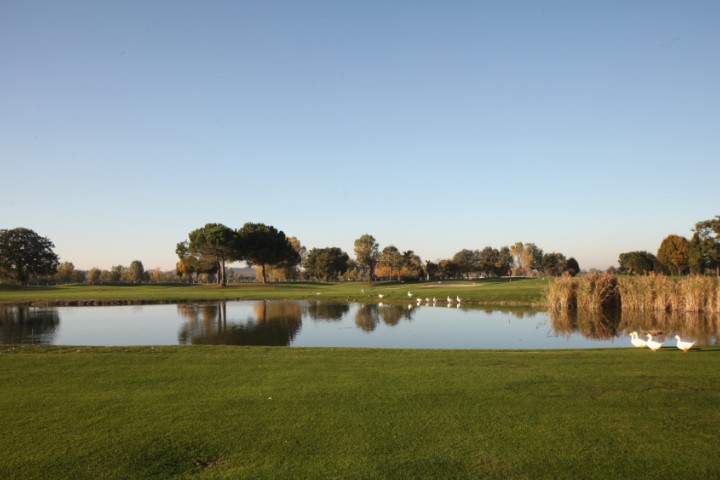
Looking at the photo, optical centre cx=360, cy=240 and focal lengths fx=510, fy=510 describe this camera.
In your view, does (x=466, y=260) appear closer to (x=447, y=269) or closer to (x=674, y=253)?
(x=447, y=269)

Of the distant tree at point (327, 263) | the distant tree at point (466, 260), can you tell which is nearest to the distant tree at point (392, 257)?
the distant tree at point (327, 263)

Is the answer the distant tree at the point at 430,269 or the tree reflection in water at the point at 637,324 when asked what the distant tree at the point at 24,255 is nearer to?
the distant tree at the point at 430,269

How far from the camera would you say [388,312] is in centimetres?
3656

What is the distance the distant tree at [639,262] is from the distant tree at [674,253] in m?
1.61

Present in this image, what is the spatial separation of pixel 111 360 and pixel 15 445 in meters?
6.65

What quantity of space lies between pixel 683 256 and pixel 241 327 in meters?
70.5

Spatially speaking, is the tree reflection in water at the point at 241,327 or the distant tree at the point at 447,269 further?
the distant tree at the point at 447,269

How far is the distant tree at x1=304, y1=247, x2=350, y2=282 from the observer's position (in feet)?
367

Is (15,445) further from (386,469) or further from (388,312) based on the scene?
(388,312)

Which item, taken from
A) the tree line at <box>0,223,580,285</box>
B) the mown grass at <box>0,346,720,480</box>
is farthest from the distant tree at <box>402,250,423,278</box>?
the mown grass at <box>0,346,720,480</box>

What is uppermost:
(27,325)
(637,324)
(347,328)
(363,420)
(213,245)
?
(213,245)

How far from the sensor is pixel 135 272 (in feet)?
473

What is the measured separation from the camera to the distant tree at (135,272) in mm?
143750

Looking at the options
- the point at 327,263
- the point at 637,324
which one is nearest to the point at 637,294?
the point at 637,324
